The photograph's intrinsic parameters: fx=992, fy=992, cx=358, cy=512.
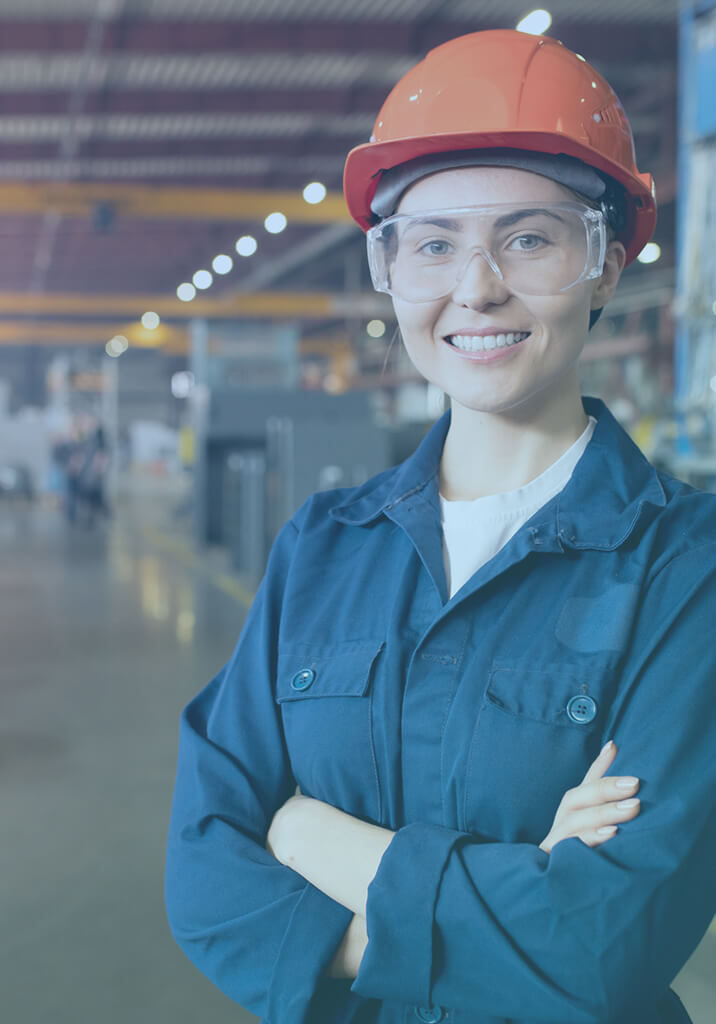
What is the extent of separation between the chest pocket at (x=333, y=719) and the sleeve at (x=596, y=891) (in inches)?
4.5

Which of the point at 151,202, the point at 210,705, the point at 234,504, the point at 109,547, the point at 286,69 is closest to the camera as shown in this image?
the point at 210,705

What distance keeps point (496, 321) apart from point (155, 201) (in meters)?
13.4

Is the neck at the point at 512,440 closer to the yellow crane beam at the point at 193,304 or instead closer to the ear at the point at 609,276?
the ear at the point at 609,276

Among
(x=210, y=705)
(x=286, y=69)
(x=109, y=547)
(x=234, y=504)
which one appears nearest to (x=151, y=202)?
(x=286, y=69)

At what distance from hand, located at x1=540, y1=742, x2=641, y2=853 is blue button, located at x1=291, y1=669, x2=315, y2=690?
1.10ft

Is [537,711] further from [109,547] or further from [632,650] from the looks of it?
[109,547]

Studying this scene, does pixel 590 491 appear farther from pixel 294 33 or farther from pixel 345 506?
pixel 294 33

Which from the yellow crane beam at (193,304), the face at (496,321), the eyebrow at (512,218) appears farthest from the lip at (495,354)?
the yellow crane beam at (193,304)

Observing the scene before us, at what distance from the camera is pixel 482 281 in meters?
1.11

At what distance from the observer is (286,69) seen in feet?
32.9

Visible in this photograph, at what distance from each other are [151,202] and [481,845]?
13639mm

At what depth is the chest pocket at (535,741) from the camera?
1068 mm

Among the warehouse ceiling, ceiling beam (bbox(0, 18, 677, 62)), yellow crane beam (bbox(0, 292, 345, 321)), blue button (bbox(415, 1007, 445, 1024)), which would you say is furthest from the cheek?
yellow crane beam (bbox(0, 292, 345, 321))

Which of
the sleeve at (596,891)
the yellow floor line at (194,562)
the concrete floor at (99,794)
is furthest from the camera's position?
the yellow floor line at (194,562)
